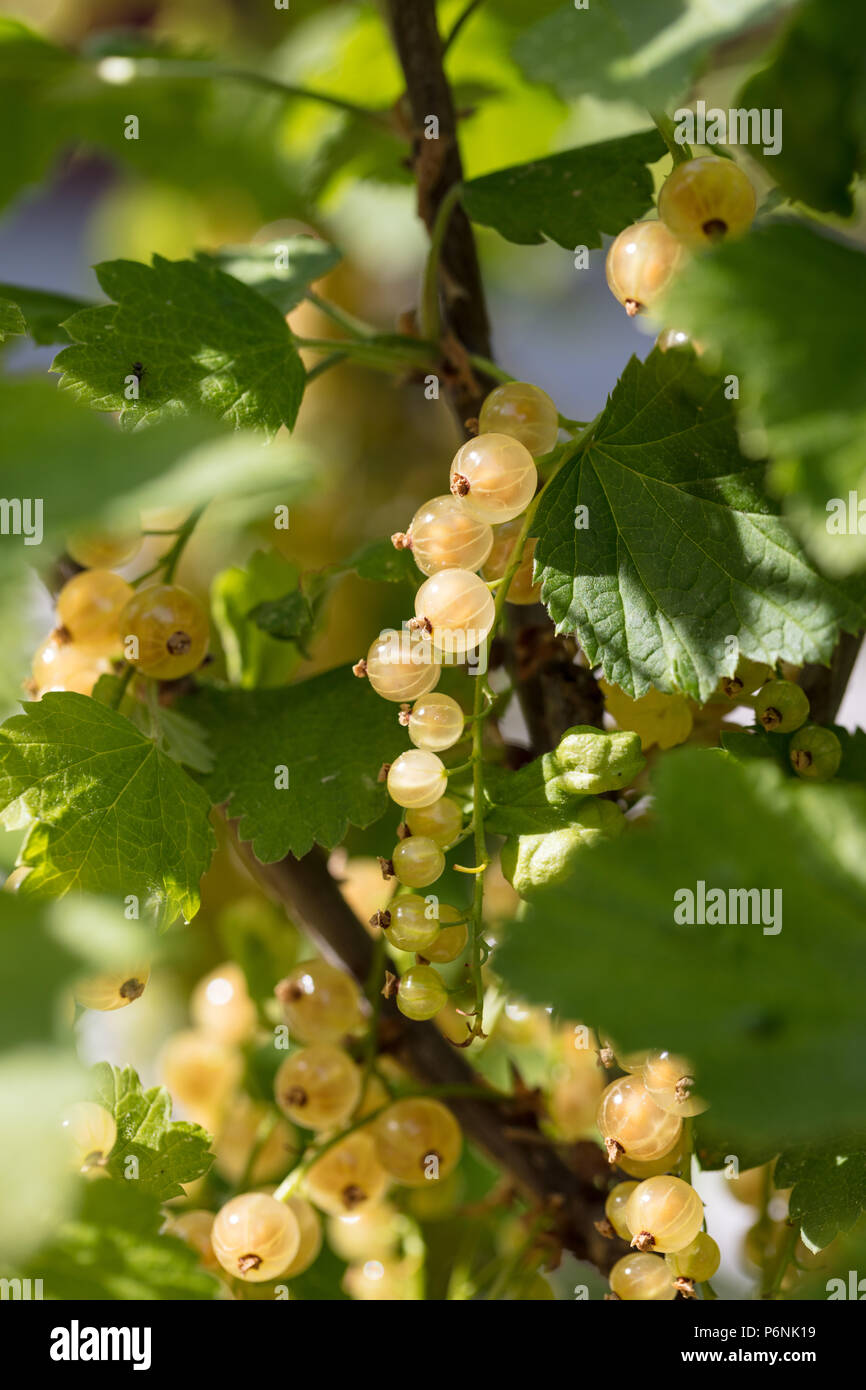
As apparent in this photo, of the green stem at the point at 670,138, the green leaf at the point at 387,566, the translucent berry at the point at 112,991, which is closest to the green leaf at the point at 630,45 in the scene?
the green stem at the point at 670,138

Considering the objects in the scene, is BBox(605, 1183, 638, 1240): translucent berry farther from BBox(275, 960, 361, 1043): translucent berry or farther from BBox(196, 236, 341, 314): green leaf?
BBox(196, 236, 341, 314): green leaf

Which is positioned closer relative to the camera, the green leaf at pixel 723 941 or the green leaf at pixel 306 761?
the green leaf at pixel 723 941

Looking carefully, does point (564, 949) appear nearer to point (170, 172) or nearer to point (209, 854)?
point (209, 854)

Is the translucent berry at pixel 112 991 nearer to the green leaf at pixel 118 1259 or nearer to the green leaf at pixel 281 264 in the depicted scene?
the green leaf at pixel 118 1259

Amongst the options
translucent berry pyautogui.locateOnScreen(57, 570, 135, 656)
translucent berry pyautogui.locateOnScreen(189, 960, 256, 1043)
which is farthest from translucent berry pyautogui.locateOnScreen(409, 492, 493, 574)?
translucent berry pyautogui.locateOnScreen(189, 960, 256, 1043)

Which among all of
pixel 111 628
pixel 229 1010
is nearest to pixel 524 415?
pixel 111 628

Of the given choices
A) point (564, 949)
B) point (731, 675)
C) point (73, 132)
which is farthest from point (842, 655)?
point (73, 132)
